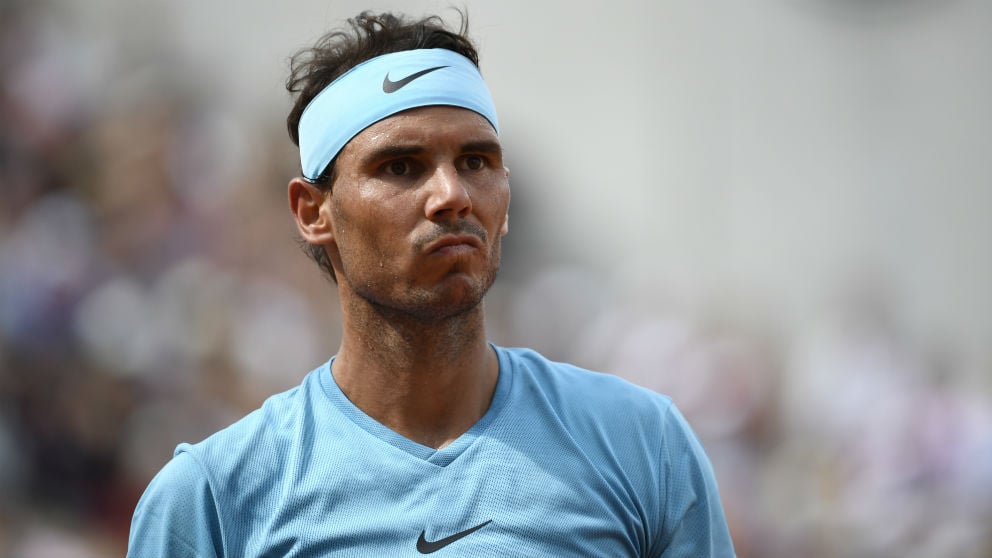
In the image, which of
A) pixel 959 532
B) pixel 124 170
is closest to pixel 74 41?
pixel 124 170

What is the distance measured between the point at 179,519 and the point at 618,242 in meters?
6.51

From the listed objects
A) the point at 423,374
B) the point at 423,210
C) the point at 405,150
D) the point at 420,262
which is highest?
the point at 405,150

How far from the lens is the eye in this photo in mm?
2721

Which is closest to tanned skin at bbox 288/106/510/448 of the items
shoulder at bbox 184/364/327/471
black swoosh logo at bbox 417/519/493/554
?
shoulder at bbox 184/364/327/471

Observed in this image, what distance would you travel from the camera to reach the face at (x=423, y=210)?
102 inches

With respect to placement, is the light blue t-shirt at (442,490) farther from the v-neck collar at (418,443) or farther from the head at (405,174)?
the head at (405,174)

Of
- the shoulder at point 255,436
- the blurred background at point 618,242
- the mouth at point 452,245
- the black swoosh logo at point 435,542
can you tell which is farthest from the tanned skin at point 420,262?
the blurred background at point 618,242

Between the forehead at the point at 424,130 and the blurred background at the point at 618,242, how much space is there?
3874 millimetres

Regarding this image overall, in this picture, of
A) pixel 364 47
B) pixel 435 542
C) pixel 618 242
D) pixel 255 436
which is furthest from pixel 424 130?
pixel 618 242

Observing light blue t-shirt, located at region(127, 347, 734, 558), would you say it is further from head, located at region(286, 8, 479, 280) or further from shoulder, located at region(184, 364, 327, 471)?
head, located at region(286, 8, 479, 280)

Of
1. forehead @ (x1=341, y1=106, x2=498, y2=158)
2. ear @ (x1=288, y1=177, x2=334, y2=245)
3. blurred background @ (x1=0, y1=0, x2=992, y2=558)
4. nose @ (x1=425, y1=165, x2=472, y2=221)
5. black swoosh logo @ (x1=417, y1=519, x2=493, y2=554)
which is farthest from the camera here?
blurred background @ (x1=0, y1=0, x2=992, y2=558)

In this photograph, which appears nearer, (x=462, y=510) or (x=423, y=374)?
(x=462, y=510)

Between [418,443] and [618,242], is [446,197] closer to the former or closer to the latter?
[418,443]

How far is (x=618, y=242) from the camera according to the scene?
8.74 meters
